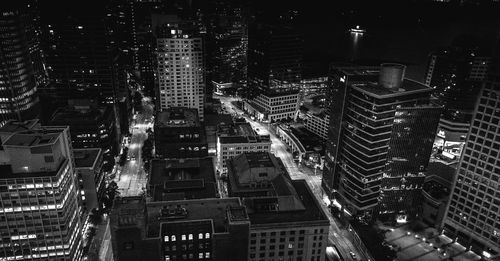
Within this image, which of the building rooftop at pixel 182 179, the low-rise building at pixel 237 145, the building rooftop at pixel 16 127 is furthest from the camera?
the low-rise building at pixel 237 145

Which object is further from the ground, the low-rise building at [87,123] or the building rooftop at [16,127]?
the building rooftop at [16,127]

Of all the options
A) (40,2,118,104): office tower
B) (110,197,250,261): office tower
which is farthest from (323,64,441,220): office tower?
(40,2,118,104): office tower

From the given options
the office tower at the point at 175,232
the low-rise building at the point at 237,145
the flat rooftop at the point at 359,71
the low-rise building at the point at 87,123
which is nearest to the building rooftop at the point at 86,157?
the low-rise building at the point at 87,123

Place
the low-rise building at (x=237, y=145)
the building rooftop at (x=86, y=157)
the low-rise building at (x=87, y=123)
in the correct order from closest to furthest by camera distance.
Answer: the building rooftop at (x=86, y=157) → the low-rise building at (x=87, y=123) → the low-rise building at (x=237, y=145)

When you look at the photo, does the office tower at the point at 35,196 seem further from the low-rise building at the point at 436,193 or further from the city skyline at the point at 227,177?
the low-rise building at the point at 436,193

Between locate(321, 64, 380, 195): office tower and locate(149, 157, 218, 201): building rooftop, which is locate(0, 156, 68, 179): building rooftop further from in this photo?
locate(321, 64, 380, 195): office tower

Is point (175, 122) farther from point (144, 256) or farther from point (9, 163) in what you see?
point (144, 256)

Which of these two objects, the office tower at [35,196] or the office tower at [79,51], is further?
the office tower at [79,51]
